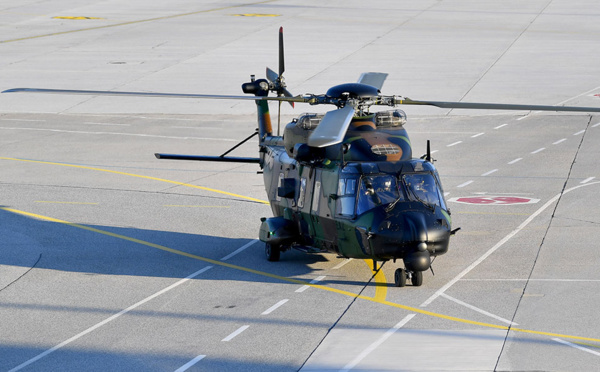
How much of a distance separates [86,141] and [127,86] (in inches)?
484

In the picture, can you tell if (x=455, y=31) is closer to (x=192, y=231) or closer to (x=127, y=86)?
(x=127, y=86)

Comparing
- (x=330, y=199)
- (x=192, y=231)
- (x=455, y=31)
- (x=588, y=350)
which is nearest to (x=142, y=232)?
(x=192, y=231)

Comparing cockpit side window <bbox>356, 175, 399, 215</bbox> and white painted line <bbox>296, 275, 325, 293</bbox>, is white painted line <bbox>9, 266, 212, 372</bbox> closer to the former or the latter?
white painted line <bbox>296, 275, 325, 293</bbox>

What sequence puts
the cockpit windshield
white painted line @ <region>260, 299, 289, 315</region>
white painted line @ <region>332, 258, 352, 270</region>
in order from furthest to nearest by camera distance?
1. white painted line @ <region>332, 258, 352, 270</region>
2. the cockpit windshield
3. white painted line @ <region>260, 299, 289, 315</region>

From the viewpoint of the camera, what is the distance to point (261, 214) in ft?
109

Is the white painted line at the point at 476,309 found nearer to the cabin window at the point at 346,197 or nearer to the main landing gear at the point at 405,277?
the main landing gear at the point at 405,277

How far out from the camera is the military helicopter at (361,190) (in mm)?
23531

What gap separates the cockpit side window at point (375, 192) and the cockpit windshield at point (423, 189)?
35cm

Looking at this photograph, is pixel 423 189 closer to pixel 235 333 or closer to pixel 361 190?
pixel 361 190

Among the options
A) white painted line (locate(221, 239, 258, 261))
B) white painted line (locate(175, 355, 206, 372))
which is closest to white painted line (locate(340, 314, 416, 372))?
white painted line (locate(175, 355, 206, 372))

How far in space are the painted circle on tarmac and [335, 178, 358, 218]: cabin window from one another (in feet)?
33.9

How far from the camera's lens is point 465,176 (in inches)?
1513

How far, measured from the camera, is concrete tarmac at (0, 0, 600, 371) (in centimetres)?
2075

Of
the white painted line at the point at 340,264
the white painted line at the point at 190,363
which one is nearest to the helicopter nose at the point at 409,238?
the white painted line at the point at 340,264
